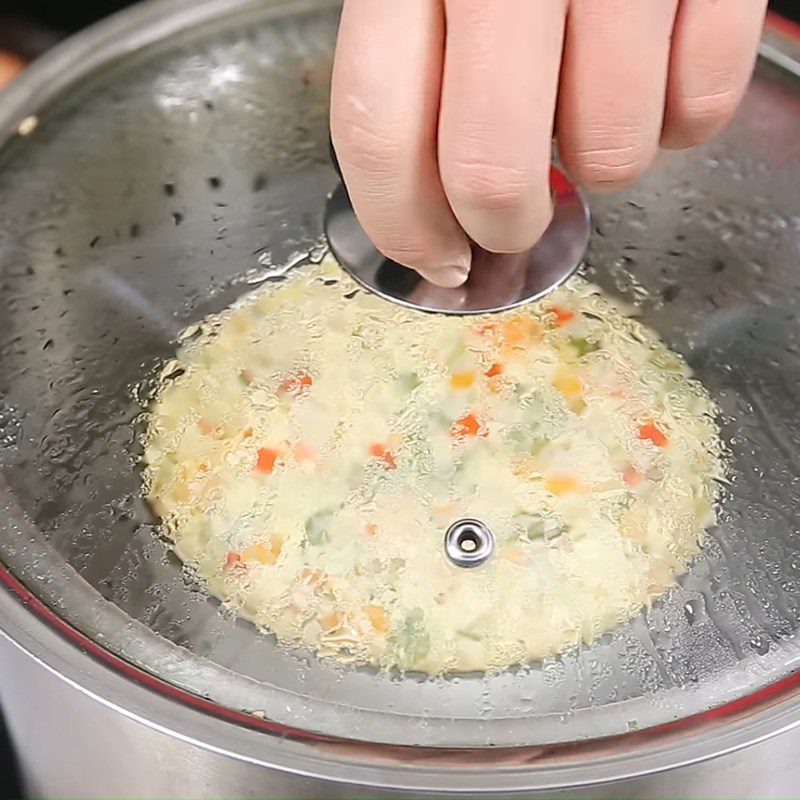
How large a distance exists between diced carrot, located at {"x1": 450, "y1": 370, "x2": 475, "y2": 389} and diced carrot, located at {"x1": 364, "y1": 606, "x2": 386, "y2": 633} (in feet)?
0.72

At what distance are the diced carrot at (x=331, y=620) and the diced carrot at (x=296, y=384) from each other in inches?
8.3

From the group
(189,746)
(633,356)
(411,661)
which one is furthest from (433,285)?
(189,746)

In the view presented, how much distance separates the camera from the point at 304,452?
923mm

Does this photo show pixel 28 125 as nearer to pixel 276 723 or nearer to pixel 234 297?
pixel 234 297

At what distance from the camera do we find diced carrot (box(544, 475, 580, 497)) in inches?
35.4

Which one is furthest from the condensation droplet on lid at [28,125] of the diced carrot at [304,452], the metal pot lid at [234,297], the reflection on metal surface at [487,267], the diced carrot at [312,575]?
the diced carrot at [312,575]

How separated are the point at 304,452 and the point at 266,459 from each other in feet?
0.11

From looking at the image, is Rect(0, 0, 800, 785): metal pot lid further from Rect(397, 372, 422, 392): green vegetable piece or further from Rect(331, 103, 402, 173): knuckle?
Rect(331, 103, 402, 173): knuckle

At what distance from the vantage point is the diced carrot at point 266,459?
0.92 meters

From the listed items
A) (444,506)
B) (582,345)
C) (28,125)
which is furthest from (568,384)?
(28,125)

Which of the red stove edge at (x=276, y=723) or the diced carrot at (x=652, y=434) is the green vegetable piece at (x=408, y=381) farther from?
the red stove edge at (x=276, y=723)

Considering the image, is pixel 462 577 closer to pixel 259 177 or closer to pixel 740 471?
pixel 740 471

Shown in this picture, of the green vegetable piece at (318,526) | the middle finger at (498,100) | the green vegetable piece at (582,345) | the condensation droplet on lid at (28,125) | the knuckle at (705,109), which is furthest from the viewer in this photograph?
the condensation droplet on lid at (28,125)

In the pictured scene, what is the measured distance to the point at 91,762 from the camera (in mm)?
858
